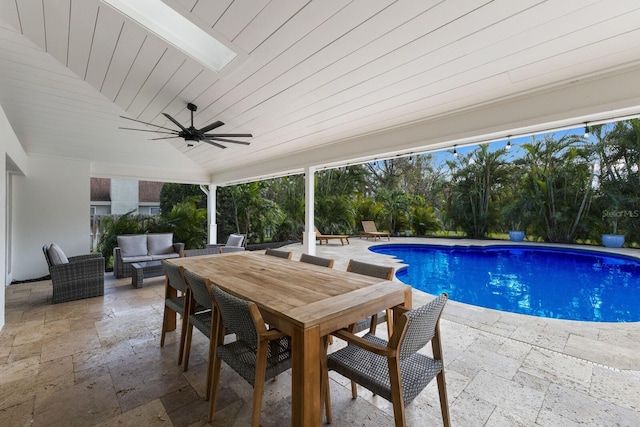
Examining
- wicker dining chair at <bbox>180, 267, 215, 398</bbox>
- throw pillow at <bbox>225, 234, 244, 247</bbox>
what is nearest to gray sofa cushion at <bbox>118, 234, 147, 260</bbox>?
throw pillow at <bbox>225, 234, 244, 247</bbox>

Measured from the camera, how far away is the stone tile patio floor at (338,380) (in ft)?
5.87

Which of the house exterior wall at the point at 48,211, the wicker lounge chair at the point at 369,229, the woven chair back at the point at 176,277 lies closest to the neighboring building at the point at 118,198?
the house exterior wall at the point at 48,211

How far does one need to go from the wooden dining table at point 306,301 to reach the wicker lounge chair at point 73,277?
2.69m

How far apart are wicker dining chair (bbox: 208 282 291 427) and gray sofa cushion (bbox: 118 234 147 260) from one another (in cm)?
511

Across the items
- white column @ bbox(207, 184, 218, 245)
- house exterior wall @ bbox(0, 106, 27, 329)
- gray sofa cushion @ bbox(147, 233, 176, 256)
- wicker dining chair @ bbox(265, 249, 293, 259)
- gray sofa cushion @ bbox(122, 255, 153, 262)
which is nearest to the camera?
house exterior wall @ bbox(0, 106, 27, 329)

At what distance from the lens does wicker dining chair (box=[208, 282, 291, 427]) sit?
4.79 feet

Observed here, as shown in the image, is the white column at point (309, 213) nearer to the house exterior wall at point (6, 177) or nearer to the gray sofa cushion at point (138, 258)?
the gray sofa cushion at point (138, 258)

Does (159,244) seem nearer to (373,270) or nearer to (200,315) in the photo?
(200,315)

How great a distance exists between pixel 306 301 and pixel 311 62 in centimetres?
228

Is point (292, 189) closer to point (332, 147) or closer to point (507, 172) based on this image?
point (332, 147)

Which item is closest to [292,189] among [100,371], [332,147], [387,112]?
[332,147]

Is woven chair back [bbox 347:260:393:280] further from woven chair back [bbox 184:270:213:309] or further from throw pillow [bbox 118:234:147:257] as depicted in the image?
throw pillow [bbox 118:234:147:257]

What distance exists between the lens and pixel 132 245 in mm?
5895

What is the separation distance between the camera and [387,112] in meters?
3.58
